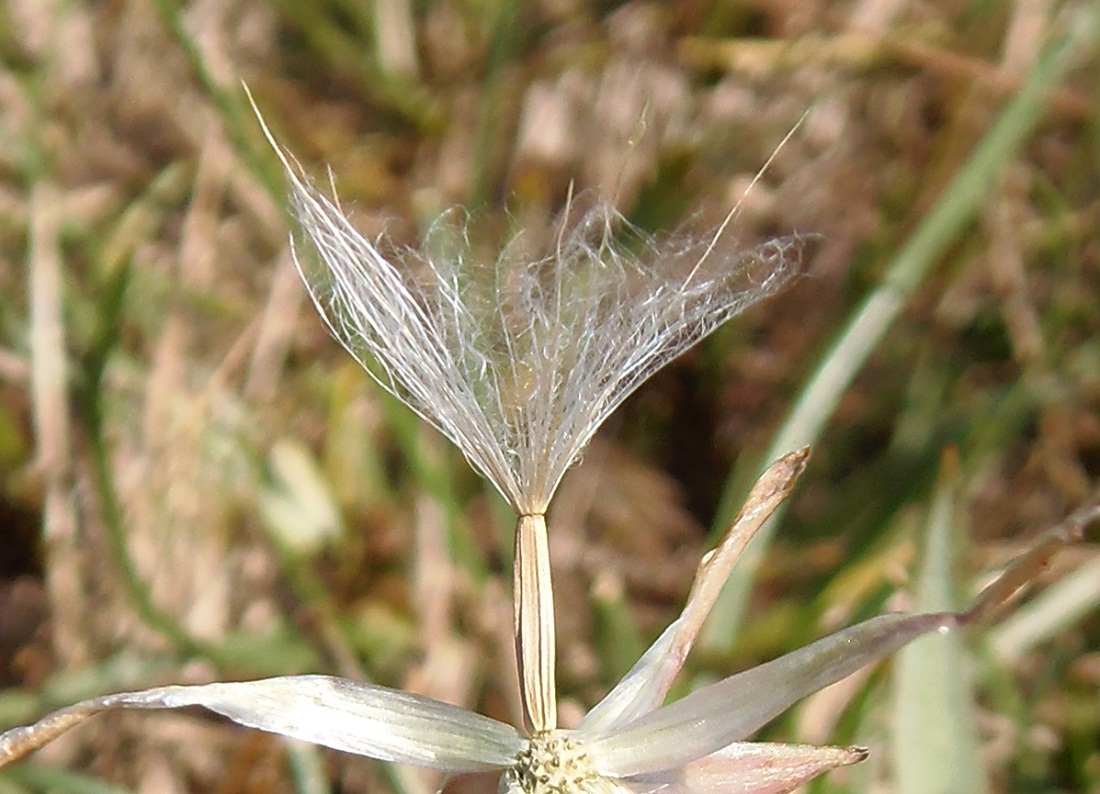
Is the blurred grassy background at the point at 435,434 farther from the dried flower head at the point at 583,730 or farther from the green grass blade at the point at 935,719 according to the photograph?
the dried flower head at the point at 583,730

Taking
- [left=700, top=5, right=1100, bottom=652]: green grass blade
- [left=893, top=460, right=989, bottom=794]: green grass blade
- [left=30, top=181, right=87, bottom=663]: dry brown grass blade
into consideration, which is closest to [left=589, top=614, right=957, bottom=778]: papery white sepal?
[left=893, top=460, right=989, bottom=794]: green grass blade

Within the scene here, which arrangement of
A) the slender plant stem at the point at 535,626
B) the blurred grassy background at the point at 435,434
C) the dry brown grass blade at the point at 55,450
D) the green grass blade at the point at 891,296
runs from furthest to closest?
the dry brown grass blade at the point at 55,450
the blurred grassy background at the point at 435,434
the green grass blade at the point at 891,296
the slender plant stem at the point at 535,626

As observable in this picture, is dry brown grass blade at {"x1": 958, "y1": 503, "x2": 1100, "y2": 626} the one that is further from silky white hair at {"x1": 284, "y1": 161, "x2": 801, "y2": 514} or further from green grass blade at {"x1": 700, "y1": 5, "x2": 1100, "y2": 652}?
green grass blade at {"x1": 700, "y1": 5, "x2": 1100, "y2": 652}

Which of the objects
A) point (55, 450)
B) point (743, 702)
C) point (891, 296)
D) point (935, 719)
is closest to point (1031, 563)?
point (743, 702)

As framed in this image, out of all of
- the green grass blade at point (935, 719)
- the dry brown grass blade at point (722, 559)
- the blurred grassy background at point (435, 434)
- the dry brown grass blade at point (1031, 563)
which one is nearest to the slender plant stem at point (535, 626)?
the dry brown grass blade at point (722, 559)

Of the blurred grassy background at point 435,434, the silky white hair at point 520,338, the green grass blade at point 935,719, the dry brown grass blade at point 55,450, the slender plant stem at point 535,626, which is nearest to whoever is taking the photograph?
the slender plant stem at point 535,626

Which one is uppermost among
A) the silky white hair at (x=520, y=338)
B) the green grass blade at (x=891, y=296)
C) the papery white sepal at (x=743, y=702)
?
the green grass blade at (x=891, y=296)

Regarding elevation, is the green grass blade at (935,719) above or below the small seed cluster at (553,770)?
above

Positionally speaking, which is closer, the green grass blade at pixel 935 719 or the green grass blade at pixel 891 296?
the green grass blade at pixel 935 719
